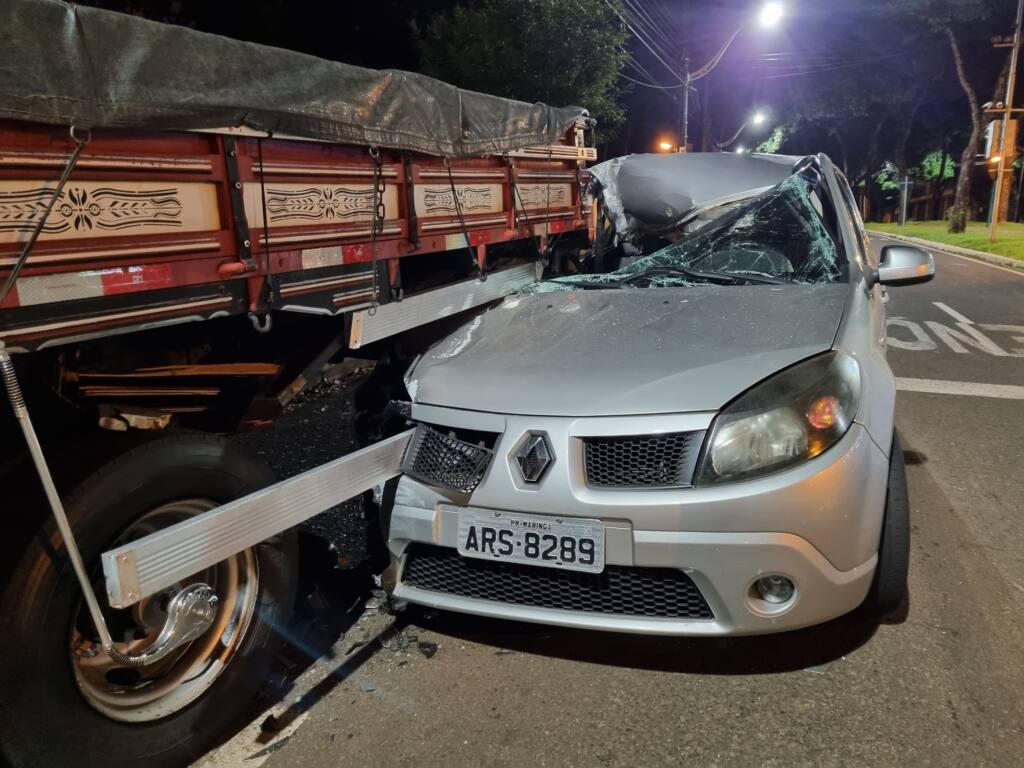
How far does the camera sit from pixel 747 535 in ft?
7.45

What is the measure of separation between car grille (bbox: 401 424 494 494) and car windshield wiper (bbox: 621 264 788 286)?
1659 millimetres

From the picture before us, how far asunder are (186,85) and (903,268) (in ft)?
9.99

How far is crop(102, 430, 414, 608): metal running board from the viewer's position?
1851 millimetres

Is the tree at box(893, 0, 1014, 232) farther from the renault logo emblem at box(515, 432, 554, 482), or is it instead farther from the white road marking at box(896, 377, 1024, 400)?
the renault logo emblem at box(515, 432, 554, 482)

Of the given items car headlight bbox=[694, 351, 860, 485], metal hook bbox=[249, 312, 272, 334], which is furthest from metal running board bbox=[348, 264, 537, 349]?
car headlight bbox=[694, 351, 860, 485]

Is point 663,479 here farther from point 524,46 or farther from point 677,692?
point 524,46

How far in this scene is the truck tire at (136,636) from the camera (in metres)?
1.86

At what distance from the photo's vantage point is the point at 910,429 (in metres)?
5.16

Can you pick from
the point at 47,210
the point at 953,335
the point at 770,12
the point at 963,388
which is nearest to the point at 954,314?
the point at 953,335

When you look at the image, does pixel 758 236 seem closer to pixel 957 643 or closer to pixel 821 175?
pixel 821 175

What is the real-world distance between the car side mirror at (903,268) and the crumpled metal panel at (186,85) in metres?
2.11

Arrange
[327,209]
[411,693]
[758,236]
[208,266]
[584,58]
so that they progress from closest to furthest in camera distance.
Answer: [208,266] → [411,693] → [327,209] → [758,236] → [584,58]

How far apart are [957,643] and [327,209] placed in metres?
2.74

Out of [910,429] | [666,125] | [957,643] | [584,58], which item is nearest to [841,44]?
[666,125]
